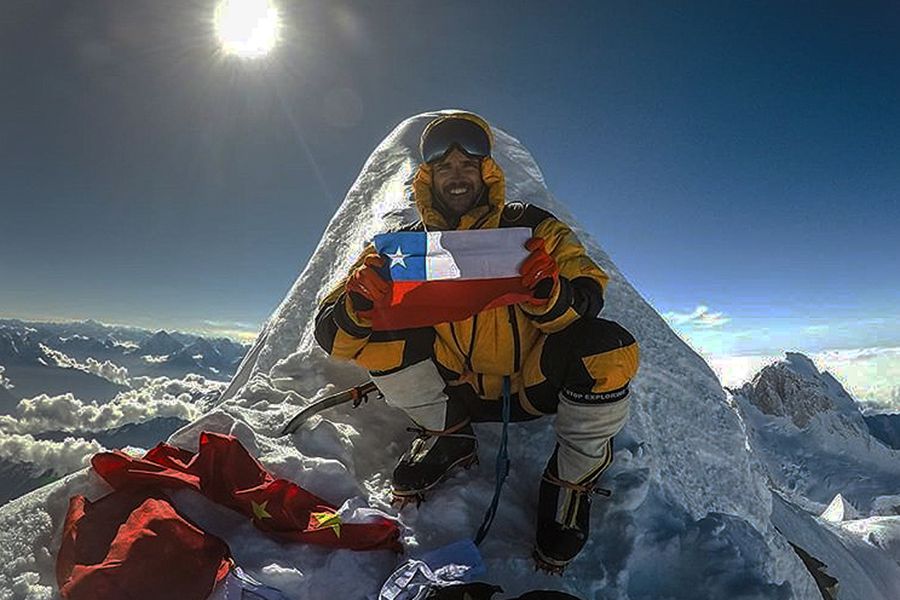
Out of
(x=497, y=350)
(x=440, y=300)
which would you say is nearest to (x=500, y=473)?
(x=497, y=350)

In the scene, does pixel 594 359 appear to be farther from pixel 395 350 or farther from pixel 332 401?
pixel 332 401

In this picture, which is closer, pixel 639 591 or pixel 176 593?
pixel 176 593

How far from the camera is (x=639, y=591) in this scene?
280 cm

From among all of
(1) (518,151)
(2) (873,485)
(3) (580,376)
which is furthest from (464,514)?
(2) (873,485)

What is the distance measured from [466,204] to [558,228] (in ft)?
1.57

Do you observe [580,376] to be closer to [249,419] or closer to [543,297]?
[543,297]

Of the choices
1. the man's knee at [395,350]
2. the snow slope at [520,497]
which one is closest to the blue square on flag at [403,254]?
the man's knee at [395,350]

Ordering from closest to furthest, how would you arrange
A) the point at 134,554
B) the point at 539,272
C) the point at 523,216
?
the point at 134,554 < the point at 539,272 < the point at 523,216

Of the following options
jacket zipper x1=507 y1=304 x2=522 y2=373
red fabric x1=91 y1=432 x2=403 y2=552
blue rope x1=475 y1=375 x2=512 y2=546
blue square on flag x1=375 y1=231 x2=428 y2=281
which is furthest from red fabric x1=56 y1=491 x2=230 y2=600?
jacket zipper x1=507 y1=304 x2=522 y2=373

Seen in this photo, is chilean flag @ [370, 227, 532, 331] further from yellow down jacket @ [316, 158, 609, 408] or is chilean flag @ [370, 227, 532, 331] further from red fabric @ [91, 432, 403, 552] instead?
red fabric @ [91, 432, 403, 552]

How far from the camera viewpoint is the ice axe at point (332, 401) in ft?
10.8

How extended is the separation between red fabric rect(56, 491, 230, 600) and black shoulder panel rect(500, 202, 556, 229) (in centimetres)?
187

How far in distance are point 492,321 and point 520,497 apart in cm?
102

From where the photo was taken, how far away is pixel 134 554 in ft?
6.33
